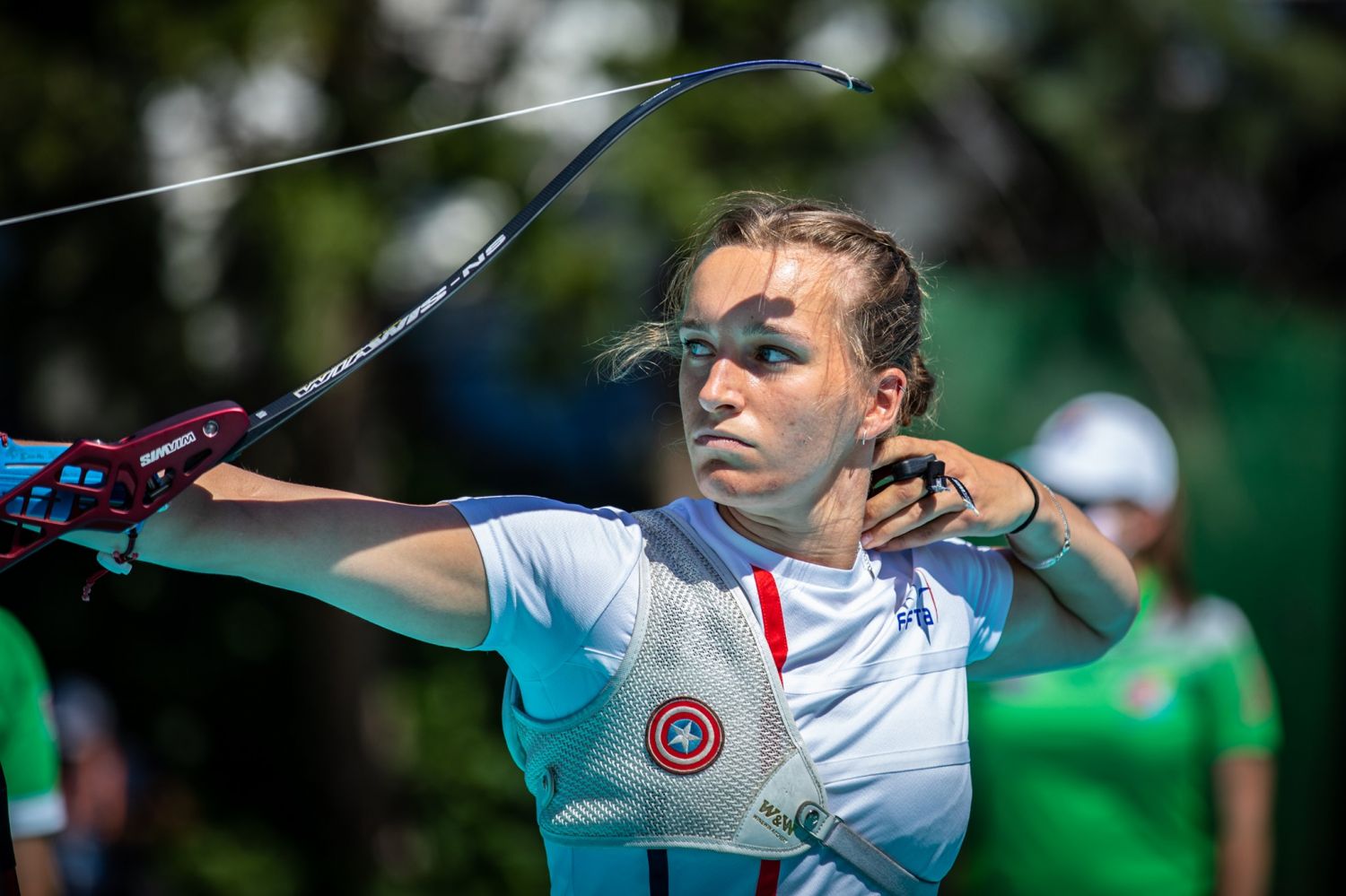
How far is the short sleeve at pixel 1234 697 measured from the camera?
334 cm

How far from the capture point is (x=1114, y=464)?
352 cm

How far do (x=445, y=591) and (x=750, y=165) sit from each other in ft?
12.2

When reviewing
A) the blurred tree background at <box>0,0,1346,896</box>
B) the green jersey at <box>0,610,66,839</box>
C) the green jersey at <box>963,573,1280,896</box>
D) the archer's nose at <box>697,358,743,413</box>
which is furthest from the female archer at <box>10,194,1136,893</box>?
the blurred tree background at <box>0,0,1346,896</box>

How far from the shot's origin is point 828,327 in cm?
181

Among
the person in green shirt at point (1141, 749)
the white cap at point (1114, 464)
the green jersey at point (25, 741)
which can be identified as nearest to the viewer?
the green jersey at point (25, 741)

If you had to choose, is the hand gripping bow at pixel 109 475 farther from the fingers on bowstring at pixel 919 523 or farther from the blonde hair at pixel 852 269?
the fingers on bowstring at pixel 919 523

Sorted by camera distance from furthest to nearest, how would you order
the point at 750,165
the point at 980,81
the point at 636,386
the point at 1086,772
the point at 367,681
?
the point at 636,386
the point at 980,81
the point at 367,681
the point at 750,165
the point at 1086,772

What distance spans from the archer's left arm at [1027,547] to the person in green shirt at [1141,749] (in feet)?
3.82

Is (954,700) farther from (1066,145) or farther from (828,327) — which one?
(1066,145)

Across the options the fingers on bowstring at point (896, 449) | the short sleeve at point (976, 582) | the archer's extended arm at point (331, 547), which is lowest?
the archer's extended arm at point (331, 547)

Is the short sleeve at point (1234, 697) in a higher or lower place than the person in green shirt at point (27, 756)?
higher

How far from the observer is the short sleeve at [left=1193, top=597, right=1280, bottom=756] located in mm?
3344

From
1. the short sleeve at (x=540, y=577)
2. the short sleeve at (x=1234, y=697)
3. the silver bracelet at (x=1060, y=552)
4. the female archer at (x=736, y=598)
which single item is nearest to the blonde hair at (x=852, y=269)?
the female archer at (x=736, y=598)

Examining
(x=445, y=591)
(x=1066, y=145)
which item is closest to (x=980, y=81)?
(x=1066, y=145)
